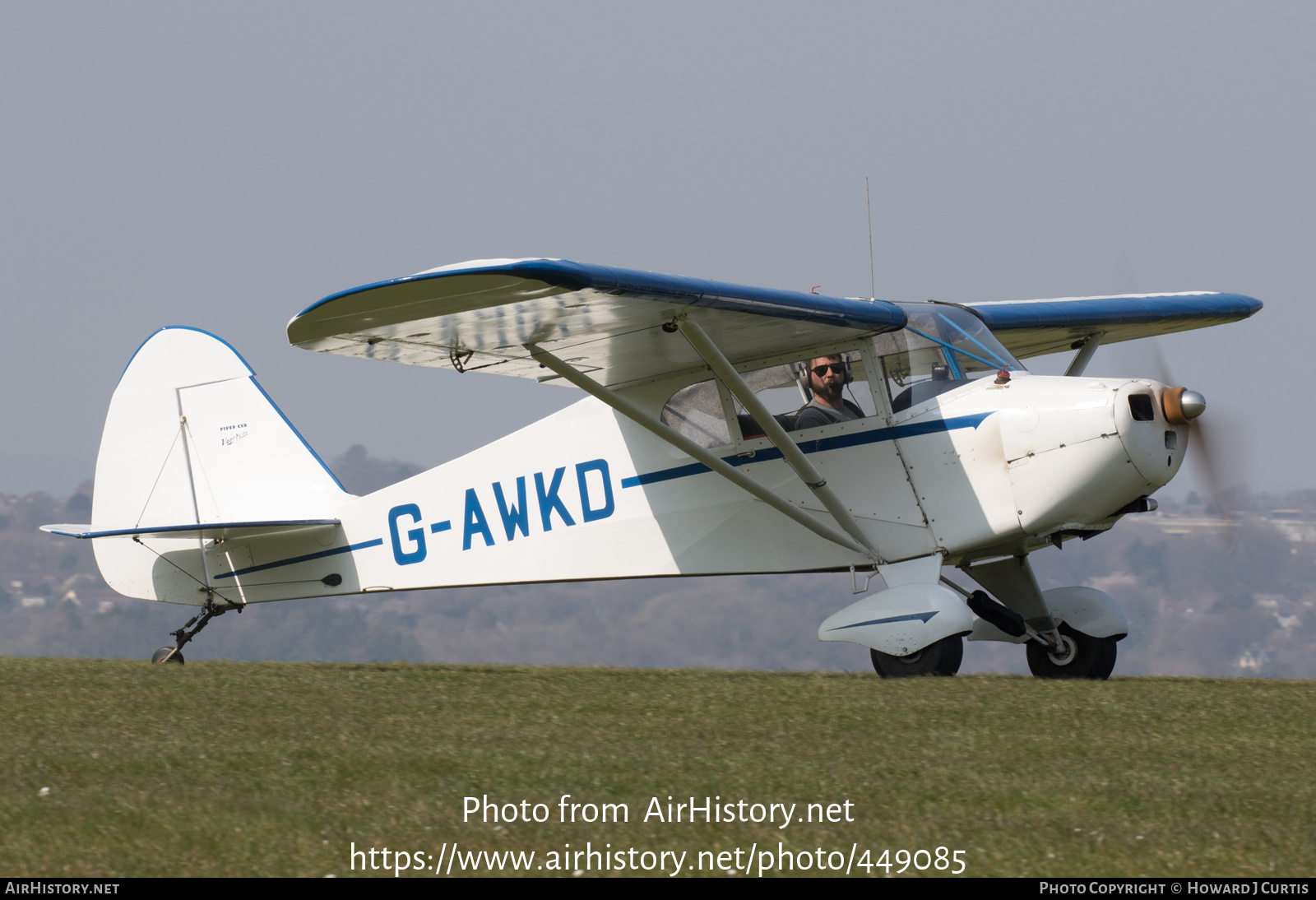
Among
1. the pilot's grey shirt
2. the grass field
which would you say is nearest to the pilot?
the pilot's grey shirt

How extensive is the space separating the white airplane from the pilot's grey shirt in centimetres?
2

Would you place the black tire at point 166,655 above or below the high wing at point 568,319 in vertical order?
below

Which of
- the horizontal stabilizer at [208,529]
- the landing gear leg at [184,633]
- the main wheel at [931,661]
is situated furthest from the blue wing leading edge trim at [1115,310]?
the landing gear leg at [184,633]

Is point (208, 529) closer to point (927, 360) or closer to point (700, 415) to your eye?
point (700, 415)

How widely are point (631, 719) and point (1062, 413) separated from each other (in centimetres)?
349

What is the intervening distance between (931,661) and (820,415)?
192cm

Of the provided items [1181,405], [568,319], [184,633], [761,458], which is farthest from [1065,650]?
[184,633]

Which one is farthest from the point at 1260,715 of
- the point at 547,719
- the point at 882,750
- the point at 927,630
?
the point at 547,719

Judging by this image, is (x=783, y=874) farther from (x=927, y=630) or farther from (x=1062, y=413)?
(x=1062, y=413)

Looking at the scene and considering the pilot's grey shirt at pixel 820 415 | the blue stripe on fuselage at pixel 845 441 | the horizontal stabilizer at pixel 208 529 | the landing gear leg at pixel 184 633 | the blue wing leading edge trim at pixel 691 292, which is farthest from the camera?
the landing gear leg at pixel 184 633

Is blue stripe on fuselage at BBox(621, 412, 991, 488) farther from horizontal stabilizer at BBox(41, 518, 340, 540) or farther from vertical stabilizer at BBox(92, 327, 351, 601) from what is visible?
vertical stabilizer at BBox(92, 327, 351, 601)

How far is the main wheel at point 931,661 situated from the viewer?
8.46 m

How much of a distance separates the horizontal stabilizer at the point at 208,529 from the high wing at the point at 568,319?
2915mm

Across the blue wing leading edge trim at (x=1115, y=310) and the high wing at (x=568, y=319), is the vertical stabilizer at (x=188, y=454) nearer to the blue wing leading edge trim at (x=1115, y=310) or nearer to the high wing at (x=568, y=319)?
the high wing at (x=568, y=319)
